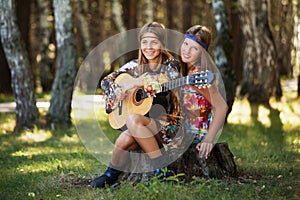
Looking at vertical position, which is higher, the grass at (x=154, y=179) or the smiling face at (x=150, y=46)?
the smiling face at (x=150, y=46)

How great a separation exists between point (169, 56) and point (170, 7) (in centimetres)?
2288

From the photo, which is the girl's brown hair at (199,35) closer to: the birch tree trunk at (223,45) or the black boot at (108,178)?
the black boot at (108,178)

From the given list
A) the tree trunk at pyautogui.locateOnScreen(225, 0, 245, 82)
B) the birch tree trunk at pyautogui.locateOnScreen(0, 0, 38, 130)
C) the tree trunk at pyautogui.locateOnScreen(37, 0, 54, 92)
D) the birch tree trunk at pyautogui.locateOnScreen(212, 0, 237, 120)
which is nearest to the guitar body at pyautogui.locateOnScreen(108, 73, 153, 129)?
the birch tree trunk at pyautogui.locateOnScreen(0, 0, 38, 130)

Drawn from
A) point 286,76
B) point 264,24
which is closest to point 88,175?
point 264,24

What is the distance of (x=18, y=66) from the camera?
10.5m

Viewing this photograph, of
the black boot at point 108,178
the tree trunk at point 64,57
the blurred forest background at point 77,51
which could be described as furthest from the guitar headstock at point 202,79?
the tree trunk at point 64,57

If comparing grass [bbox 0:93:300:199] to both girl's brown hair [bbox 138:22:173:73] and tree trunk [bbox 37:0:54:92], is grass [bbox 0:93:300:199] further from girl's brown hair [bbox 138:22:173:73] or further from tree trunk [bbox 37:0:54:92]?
tree trunk [bbox 37:0:54:92]

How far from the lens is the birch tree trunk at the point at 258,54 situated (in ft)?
47.1

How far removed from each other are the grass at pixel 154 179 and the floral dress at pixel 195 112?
0.52 meters

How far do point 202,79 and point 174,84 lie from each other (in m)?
0.35

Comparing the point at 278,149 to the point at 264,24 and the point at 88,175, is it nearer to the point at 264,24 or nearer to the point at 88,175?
the point at 88,175

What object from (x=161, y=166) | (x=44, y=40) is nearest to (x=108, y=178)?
(x=161, y=166)

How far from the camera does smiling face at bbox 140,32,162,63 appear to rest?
615cm

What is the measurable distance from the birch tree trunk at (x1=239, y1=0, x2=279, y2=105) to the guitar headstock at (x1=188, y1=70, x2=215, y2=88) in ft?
29.9
